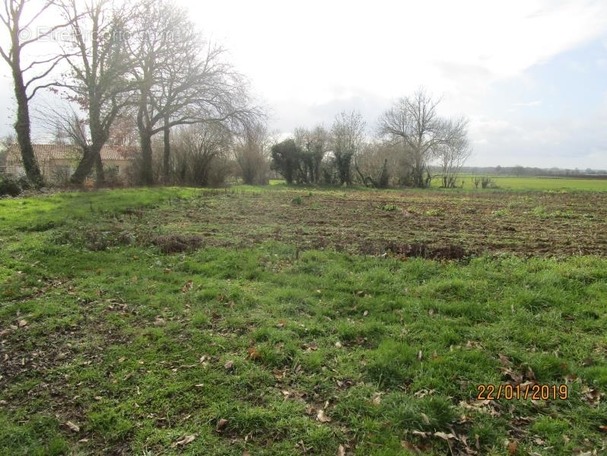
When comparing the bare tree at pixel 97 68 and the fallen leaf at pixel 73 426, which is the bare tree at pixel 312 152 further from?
the fallen leaf at pixel 73 426

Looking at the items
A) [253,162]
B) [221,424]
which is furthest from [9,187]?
Answer: [253,162]

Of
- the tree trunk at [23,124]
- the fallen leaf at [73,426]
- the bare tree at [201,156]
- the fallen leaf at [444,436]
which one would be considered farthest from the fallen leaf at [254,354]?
the bare tree at [201,156]

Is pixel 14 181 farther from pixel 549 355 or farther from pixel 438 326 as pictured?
pixel 549 355

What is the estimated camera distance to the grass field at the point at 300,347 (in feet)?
11.5

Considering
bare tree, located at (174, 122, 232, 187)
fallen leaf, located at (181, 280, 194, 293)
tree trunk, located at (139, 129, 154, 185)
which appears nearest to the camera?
fallen leaf, located at (181, 280, 194, 293)

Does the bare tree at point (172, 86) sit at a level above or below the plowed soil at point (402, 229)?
above

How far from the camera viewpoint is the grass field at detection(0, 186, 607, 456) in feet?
11.5

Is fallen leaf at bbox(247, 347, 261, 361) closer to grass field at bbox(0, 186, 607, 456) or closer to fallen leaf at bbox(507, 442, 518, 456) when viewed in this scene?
grass field at bbox(0, 186, 607, 456)

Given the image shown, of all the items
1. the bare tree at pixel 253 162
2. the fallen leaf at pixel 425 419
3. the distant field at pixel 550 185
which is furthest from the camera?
the bare tree at pixel 253 162

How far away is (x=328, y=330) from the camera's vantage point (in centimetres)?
534

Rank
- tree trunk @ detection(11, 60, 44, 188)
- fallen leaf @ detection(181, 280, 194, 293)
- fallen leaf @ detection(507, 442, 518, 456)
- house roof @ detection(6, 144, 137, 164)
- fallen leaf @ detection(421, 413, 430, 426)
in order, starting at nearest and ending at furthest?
fallen leaf @ detection(507, 442, 518, 456)
fallen leaf @ detection(421, 413, 430, 426)
fallen leaf @ detection(181, 280, 194, 293)
tree trunk @ detection(11, 60, 44, 188)
house roof @ detection(6, 144, 137, 164)

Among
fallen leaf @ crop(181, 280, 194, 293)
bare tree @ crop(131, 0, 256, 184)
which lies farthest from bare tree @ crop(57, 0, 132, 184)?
fallen leaf @ crop(181, 280, 194, 293)

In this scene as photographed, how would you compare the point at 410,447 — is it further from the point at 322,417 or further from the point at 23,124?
the point at 23,124

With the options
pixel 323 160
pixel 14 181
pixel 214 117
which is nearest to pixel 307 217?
pixel 14 181
